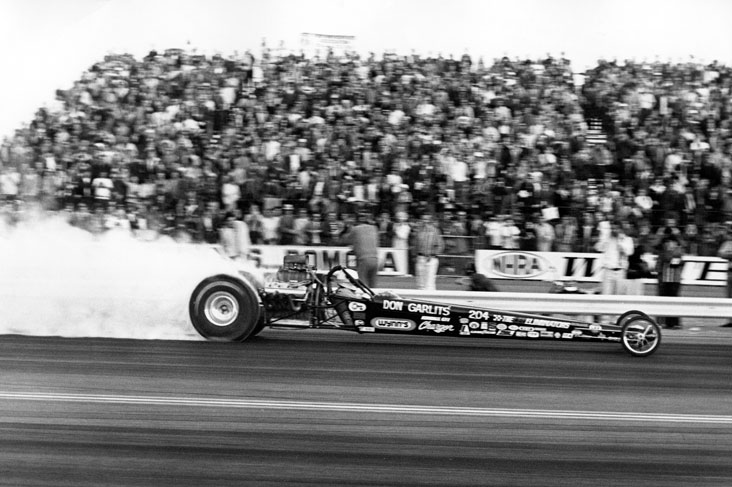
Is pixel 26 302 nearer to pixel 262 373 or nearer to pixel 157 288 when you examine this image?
pixel 157 288

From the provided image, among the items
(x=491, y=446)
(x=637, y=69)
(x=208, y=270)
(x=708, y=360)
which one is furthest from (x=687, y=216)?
(x=491, y=446)

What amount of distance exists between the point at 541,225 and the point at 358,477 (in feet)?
34.3

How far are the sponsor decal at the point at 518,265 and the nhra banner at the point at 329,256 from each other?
1.41 metres

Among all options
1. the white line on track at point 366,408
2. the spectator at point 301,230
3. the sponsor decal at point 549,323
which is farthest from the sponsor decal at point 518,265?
the white line on track at point 366,408

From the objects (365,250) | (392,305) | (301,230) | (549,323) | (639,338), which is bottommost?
(639,338)

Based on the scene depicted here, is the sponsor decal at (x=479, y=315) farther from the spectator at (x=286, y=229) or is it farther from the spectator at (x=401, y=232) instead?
the spectator at (x=286, y=229)

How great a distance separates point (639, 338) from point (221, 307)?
4028mm

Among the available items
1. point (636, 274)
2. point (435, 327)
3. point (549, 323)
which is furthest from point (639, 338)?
point (636, 274)

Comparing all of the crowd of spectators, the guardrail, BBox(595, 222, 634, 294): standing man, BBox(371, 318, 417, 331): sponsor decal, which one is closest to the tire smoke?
BBox(371, 318, 417, 331): sponsor decal

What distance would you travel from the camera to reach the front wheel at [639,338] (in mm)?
8844

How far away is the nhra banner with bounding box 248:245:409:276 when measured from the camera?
46.1 ft

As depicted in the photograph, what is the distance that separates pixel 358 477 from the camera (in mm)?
4621

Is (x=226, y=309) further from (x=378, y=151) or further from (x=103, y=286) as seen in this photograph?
(x=378, y=151)

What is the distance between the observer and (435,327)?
875 cm
